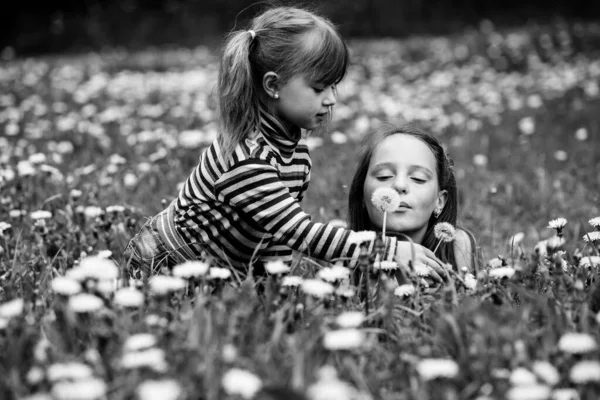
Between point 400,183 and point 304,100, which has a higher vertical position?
point 304,100

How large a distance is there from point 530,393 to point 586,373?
151 mm

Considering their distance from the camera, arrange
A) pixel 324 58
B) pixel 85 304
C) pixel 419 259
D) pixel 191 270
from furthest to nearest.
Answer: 1. pixel 324 58
2. pixel 419 259
3. pixel 191 270
4. pixel 85 304

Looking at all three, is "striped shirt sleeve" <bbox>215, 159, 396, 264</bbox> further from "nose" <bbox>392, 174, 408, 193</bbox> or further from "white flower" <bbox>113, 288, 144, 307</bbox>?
"white flower" <bbox>113, 288, 144, 307</bbox>

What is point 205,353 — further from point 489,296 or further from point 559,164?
point 559,164

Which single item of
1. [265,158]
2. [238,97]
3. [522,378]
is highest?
[238,97]

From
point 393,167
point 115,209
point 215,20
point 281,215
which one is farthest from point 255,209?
point 215,20

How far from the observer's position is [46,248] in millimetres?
2877

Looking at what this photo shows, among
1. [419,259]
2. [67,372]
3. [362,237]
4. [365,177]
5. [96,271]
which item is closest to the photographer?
[67,372]

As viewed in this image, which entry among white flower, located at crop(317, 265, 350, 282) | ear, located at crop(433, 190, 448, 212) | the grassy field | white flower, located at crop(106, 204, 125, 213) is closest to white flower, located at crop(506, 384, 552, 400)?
the grassy field

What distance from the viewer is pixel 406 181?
9.04 feet

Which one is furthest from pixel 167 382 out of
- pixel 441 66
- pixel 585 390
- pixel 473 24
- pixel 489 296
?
pixel 473 24

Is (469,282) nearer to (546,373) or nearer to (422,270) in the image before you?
(422,270)

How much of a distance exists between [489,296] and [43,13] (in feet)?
56.8

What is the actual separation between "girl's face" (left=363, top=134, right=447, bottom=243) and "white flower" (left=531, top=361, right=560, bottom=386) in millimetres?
1136
